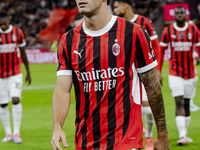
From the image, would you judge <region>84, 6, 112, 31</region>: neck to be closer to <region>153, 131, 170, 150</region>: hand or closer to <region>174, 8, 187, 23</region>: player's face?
<region>153, 131, 170, 150</region>: hand

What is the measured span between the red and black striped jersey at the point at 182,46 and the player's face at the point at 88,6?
4.56 m

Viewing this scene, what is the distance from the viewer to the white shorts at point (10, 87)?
779 cm

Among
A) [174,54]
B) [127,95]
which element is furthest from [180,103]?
[127,95]

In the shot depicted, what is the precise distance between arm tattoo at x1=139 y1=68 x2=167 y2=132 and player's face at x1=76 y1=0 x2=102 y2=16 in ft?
1.80

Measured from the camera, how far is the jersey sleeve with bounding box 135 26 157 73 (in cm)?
311

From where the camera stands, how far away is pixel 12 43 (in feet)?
26.0

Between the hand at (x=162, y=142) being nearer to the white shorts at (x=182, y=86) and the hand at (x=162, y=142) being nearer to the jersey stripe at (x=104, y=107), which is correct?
the jersey stripe at (x=104, y=107)

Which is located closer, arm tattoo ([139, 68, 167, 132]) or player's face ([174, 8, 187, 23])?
arm tattoo ([139, 68, 167, 132])

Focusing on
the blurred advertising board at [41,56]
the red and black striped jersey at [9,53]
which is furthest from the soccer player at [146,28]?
the blurred advertising board at [41,56]

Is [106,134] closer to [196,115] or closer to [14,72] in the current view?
[14,72]

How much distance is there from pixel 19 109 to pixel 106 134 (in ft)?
16.2

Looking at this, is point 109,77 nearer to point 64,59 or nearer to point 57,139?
point 64,59

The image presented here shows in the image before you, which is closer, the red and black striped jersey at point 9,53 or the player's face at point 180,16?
the player's face at point 180,16

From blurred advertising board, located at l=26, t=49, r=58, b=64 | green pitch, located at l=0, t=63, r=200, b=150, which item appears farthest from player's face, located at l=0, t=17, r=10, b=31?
blurred advertising board, located at l=26, t=49, r=58, b=64
